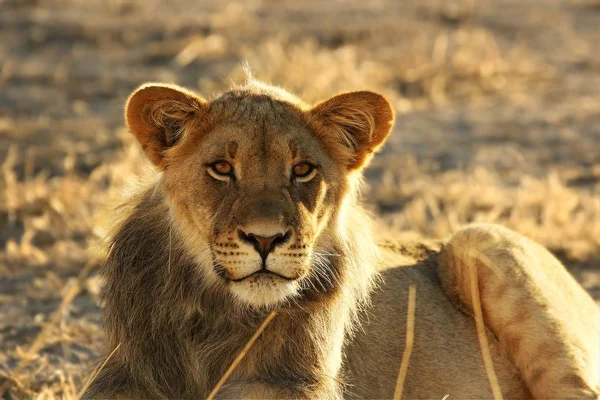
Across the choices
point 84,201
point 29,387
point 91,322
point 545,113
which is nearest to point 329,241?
point 29,387

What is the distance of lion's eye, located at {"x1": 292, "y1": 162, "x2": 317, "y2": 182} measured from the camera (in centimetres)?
415

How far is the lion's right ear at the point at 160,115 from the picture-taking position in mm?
A: 4184

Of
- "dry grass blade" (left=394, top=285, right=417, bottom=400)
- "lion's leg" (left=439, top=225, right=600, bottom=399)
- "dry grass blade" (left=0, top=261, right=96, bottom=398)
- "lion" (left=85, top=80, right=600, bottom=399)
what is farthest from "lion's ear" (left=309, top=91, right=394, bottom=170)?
"dry grass blade" (left=0, top=261, right=96, bottom=398)

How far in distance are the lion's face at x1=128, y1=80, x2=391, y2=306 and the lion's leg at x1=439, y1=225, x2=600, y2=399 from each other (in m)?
1.04

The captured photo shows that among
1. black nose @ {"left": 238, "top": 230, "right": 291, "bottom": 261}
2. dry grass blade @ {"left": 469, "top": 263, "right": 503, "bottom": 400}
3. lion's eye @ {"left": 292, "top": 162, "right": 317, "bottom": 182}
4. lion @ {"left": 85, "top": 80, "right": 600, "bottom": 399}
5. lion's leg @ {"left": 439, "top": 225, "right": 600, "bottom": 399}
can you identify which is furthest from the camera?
lion's leg @ {"left": 439, "top": 225, "right": 600, "bottom": 399}

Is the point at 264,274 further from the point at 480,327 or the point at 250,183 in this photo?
the point at 480,327

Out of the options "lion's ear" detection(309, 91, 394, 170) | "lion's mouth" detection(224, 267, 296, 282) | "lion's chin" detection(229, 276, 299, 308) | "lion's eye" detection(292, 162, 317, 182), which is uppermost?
"lion's ear" detection(309, 91, 394, 170)

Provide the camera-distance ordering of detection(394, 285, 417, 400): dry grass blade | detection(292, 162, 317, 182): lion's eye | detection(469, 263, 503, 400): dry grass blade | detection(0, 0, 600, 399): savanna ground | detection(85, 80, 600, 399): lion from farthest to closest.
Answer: detection(0, 0, 600, 399): savanna ground < detection(469, 263, 503, 400): dry grass blade < detection(394, 285, 417, 400): dry grass blade < detection(292, 162, 317, 182): lion's eye < detection(85, 80, 600, 399): lion

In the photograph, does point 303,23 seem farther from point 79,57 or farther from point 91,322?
point 91,322

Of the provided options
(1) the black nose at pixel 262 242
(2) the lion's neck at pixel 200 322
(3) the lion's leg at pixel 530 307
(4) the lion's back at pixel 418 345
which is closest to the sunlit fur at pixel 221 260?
(2) the lion's neck at pixel 200 322

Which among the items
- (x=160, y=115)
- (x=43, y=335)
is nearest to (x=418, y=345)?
(x=160, y=115)

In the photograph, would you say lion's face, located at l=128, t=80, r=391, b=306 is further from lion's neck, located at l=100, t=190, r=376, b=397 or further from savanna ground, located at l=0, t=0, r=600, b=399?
savanna ground, located at l=0, t=0, r=600, b=399

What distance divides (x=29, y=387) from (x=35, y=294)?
158 cm

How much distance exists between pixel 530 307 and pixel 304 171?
1.41 m
